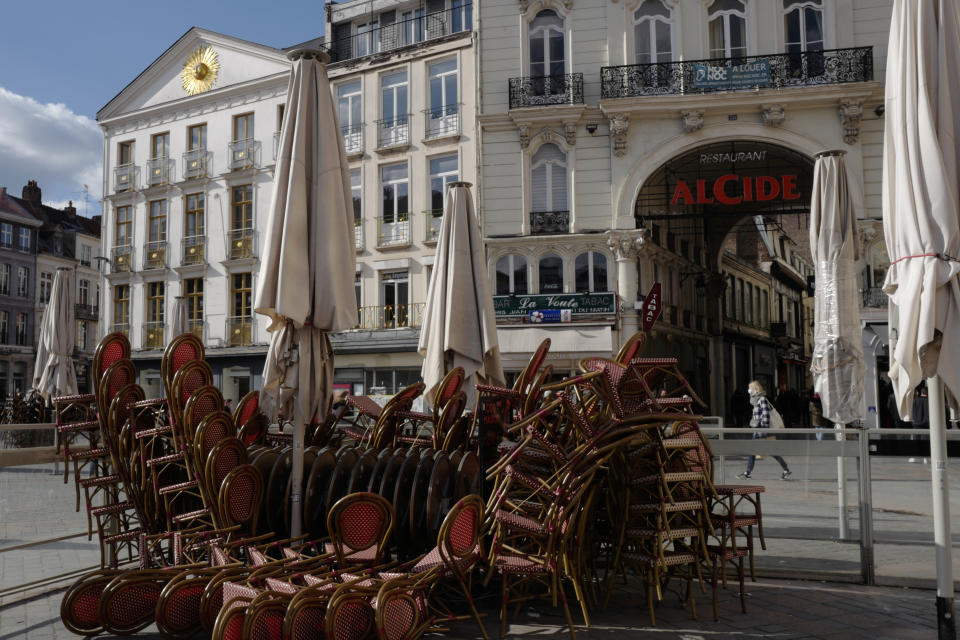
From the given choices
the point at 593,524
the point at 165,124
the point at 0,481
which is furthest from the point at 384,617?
the point at 165,124

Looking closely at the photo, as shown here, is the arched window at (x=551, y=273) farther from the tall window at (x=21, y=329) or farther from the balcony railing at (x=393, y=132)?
the tall window at (x=21, y=329)

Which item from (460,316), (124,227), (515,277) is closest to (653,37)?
(515,277)

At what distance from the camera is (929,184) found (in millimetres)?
4312

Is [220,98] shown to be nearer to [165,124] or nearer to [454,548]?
[165,124]

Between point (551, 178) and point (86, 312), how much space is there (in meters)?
47.5

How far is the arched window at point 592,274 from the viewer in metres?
23.3

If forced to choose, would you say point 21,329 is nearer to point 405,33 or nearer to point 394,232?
point 394,232

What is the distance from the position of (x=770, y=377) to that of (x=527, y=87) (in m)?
26.8

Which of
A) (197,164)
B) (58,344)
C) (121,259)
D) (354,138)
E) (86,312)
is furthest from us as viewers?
(86,312)

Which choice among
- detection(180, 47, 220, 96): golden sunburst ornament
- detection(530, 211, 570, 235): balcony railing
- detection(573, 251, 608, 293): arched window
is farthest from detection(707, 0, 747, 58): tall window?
detection(180, 47, 220, 96): golden sunburst ornament

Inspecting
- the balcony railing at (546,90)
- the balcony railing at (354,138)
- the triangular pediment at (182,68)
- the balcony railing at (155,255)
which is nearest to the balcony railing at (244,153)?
the triangular pediment at (182,68)

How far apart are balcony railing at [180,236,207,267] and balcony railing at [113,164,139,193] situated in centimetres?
408

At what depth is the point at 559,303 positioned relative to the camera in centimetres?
2328

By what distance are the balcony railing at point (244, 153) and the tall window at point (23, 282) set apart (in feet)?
109
